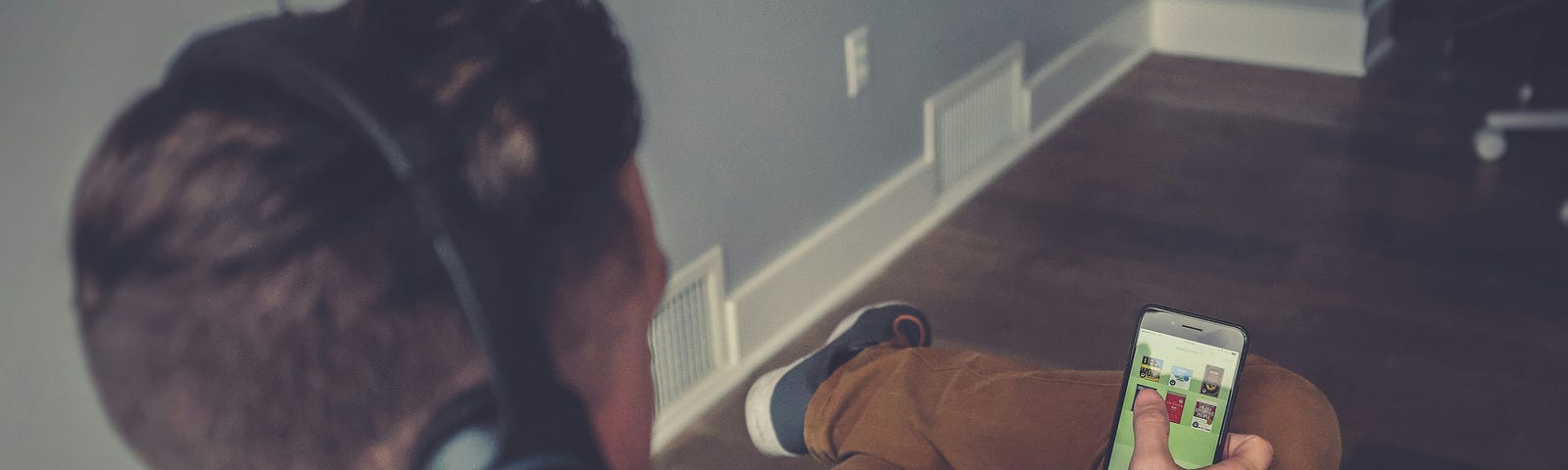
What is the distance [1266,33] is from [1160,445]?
2.29m

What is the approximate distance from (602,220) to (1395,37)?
2848mm

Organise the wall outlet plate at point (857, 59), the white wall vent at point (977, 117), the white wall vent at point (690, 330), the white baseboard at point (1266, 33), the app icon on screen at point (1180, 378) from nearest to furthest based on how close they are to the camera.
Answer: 1. the app icon on screen at point (1180, 378)
2. the white wall vent at point (690, 330)
3. the wall outlet plate at point (857, 59)
4. the white wall vent at point (977, 117)
5. the white baseboard at point (1266, 33)

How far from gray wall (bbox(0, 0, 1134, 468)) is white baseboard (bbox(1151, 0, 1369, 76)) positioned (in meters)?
0.33

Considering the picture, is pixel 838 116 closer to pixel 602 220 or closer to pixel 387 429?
pixel 602 220

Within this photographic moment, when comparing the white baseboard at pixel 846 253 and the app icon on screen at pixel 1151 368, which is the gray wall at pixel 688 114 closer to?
the white baseboard at pixel 846 253

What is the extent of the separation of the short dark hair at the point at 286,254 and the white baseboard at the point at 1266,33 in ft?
8.64

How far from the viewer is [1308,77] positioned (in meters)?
2.92

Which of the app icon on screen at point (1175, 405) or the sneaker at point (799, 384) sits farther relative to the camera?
the sneaker at point (799, 384)

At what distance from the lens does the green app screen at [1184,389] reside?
1087 mm

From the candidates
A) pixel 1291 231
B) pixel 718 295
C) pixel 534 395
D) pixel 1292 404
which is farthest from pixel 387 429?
pixel 1291 231

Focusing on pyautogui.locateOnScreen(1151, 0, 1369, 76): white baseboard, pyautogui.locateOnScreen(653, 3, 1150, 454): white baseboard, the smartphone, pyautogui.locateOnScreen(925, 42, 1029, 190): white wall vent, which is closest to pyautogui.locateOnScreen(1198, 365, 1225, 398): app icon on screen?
the smartphone

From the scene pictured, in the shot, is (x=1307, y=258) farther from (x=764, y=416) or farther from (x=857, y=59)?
(x=764, y=416)

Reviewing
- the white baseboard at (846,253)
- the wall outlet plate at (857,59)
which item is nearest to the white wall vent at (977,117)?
the white baseboard at (846,253)

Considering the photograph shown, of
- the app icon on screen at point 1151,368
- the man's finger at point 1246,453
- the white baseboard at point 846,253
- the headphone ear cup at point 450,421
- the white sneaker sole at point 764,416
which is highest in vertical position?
the headphone ear cup at point 450,421
